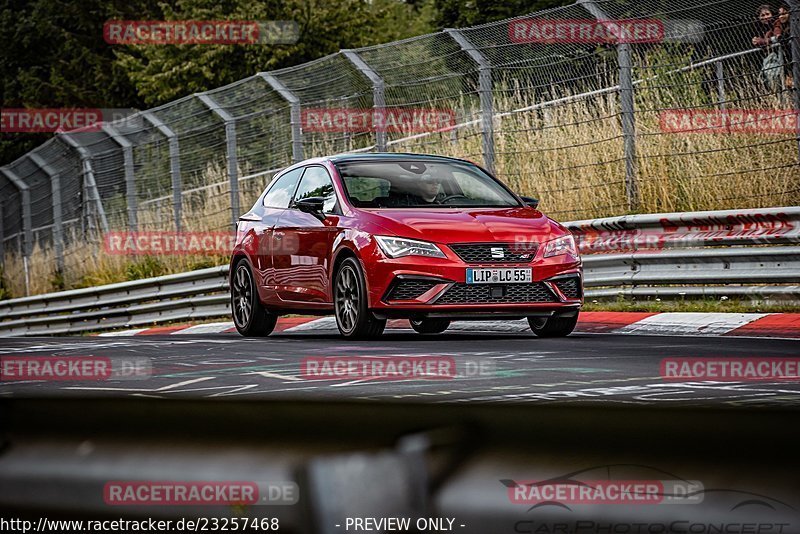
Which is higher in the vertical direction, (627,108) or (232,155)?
(232,155)

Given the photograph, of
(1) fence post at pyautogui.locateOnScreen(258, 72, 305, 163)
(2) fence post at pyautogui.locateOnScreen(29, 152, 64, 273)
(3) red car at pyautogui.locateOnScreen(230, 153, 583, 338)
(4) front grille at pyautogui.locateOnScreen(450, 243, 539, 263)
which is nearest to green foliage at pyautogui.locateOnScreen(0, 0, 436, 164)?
(2) fence post at pyautogui.locateOnScreen(29, 152, 64, 273)

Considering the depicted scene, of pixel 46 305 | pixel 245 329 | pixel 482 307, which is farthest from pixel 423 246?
pixel 46 305

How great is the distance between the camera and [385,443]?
2.25 m

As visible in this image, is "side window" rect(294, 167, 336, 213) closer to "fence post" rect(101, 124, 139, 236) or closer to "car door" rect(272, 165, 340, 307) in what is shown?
"car door" rect(272, 165, 340, 307)

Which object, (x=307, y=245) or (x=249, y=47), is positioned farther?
(x=249, y=47)

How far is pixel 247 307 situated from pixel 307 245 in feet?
5.27

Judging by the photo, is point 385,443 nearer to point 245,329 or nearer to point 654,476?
point 654,476

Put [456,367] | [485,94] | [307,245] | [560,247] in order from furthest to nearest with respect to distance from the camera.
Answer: [485,94]
[307,245]
[560,247]
[456,367]

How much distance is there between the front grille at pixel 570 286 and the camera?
973cm

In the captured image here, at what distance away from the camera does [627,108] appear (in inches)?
544

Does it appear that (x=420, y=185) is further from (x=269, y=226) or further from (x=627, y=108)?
(x=627, y=108)

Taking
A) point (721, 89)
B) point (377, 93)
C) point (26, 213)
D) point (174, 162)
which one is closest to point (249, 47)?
point (26, 213)

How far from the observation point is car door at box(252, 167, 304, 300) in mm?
11477

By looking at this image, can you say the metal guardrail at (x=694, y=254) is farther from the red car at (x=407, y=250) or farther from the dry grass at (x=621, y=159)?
the red car at (x=407, y=250)
